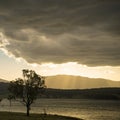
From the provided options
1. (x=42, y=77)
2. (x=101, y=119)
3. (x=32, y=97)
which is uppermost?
(x=42, y=77)

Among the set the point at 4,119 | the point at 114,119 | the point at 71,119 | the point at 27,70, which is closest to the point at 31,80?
the point at 27,70

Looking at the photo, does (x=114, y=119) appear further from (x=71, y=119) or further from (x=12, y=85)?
(x=12, y=85)

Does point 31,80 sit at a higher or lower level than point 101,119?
higher

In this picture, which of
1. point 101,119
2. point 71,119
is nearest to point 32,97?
point 71,119

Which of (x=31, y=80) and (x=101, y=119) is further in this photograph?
(x=101, y=119)

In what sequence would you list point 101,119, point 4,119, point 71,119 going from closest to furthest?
point 4,119 → point 71,119 → point 101,119

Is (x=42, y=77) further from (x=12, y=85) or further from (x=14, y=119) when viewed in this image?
(x=14, y=119)

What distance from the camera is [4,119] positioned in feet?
318

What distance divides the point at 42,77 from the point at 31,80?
4573 mm

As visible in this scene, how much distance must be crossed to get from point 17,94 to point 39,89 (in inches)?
373

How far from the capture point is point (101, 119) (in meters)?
140

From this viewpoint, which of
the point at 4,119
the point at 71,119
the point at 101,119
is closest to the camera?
the point at 4,119

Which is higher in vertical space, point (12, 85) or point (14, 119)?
point (12, 85)

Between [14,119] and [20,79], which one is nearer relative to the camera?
[14,119]
